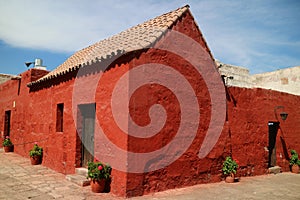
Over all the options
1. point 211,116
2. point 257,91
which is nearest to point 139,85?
point 211,116

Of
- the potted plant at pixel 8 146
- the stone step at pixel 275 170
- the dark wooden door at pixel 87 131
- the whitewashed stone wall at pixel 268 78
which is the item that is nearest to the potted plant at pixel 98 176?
the dark wooden door at pixel 87 131

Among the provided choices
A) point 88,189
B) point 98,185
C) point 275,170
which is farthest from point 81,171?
point 275,170

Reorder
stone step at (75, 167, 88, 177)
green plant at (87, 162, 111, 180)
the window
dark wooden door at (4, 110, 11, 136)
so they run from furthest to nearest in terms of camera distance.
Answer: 1. dark wooden door at (4, 110, 11, 136)
2. the window
3. stone step at (75, 167, 88, 177)
4. green plant at (87, 162, 111, 180)

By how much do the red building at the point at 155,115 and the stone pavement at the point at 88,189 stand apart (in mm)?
381

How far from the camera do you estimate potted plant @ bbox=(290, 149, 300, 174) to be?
36.5 feet

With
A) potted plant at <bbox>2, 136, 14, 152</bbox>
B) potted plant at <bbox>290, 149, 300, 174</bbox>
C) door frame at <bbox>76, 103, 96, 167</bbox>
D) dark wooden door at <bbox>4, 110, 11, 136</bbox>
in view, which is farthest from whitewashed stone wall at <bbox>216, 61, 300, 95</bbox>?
dark wooden door at <bbox>4, 110, 11, 136</bbox>

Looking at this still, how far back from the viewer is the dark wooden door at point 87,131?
305 inches

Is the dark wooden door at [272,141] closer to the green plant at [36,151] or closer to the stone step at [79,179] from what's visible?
the stone step at [79,179]

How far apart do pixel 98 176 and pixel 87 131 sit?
2064 millimetres

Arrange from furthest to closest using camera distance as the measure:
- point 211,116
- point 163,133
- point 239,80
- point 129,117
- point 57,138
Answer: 1. point 239,80
2. point 57,138
3. point 211,116
4. point 163,133
5. point 129,117

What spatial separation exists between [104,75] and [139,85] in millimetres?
1190

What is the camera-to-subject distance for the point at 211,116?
8.16m

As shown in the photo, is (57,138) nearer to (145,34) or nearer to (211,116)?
(145,34)

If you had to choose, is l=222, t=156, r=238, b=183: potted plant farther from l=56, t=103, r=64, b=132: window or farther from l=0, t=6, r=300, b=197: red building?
l=56, t=103, r=64, b=132: window
